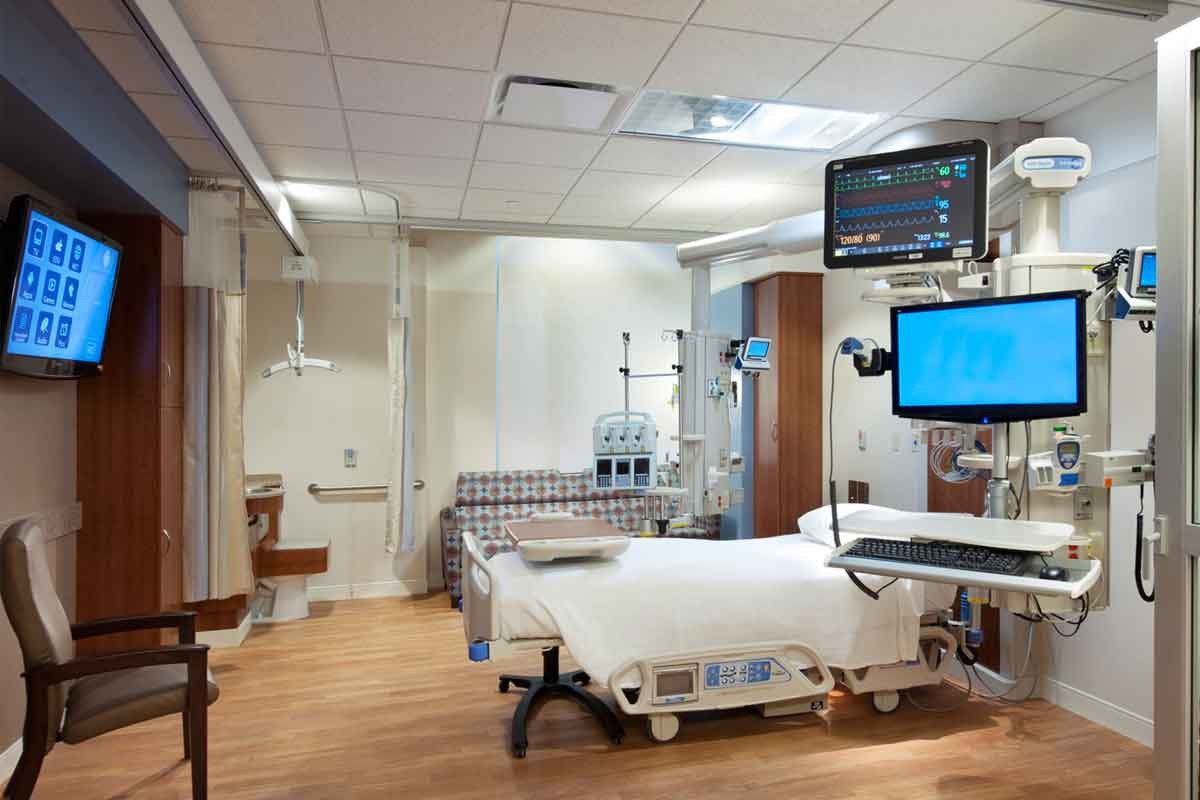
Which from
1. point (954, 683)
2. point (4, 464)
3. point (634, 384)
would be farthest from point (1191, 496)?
point (634, 384)

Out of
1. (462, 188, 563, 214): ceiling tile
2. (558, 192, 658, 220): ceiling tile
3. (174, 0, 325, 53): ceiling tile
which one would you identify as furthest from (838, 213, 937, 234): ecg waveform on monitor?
(462, 188, 563, 214): ceiling tile

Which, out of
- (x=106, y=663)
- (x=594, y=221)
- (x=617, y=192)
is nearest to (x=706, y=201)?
(x=617, y=192)

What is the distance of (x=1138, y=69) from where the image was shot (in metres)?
3.10

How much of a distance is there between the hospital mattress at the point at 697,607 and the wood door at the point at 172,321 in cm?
194

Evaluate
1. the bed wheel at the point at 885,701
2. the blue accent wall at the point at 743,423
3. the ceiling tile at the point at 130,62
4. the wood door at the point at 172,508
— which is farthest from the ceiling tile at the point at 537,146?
the bed wheel at the point at 885,701

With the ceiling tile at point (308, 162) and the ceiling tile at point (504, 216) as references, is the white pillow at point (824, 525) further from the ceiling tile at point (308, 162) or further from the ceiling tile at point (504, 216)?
the ceiling tile at point (308, 162)

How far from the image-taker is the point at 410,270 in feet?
19.3

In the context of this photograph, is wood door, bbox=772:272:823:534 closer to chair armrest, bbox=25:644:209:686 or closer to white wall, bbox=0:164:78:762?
chair armrest, bbox=25:644:209:686

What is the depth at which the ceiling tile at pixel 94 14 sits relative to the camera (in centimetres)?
223

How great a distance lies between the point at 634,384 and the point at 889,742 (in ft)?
12.3

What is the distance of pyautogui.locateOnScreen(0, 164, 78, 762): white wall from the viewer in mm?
2938

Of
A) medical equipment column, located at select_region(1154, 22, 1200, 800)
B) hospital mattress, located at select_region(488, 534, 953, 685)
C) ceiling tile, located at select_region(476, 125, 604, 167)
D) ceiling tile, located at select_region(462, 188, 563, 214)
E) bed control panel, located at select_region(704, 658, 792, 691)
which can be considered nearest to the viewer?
medical equipment column, located at select_region(1154, 22, 1200, 800)

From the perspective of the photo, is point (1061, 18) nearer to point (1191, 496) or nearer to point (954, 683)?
point (1191, 496)

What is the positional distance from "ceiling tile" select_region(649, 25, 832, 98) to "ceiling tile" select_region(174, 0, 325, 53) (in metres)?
1.31
